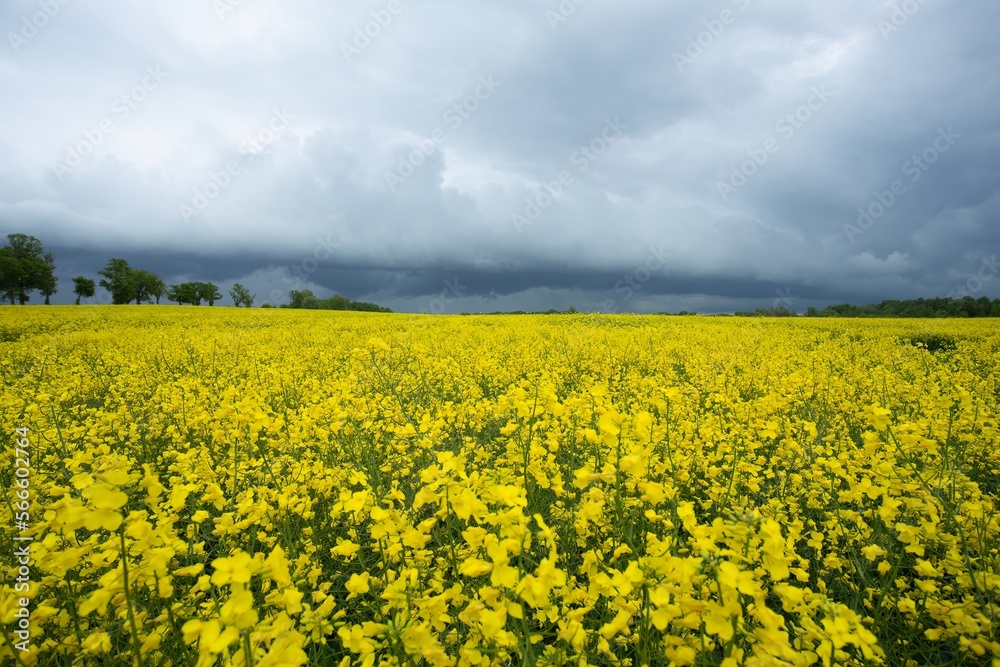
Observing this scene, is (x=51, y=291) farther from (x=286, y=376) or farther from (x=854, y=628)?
(x=854, y=628)

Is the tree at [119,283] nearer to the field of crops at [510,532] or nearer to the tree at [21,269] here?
the tree at [21,269]

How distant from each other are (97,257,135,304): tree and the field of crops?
2830 inches

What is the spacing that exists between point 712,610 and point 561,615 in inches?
32.5

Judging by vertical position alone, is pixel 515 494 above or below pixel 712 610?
above

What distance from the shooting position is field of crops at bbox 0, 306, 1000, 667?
1464mm

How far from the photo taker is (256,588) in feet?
10.8

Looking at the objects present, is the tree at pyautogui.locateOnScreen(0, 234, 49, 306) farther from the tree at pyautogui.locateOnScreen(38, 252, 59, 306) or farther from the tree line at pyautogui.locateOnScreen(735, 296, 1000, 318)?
the tree line at pyautogui.locateOnScreen(735, 296, 1000, 318)

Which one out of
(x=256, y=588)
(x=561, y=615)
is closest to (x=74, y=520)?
(x=561, y=615)

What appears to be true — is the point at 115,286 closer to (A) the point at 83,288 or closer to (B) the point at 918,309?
(A) the point at 83,288

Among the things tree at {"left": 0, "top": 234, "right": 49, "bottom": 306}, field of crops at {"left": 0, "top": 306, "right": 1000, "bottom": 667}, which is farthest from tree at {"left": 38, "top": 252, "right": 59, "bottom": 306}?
field of crops at {"left": 0, "top": 306, "right": 1000, "bottom": 667}

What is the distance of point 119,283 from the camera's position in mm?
63062

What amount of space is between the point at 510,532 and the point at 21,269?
74865 mm

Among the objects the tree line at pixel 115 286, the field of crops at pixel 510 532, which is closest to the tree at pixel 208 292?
the tree line at pixel 115 286

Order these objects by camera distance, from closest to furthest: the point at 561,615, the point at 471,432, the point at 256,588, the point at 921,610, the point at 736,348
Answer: the point at 561,615 < the point at 921,610 < the point at 256,588 < the point at 471,432 < the point at 736,348
